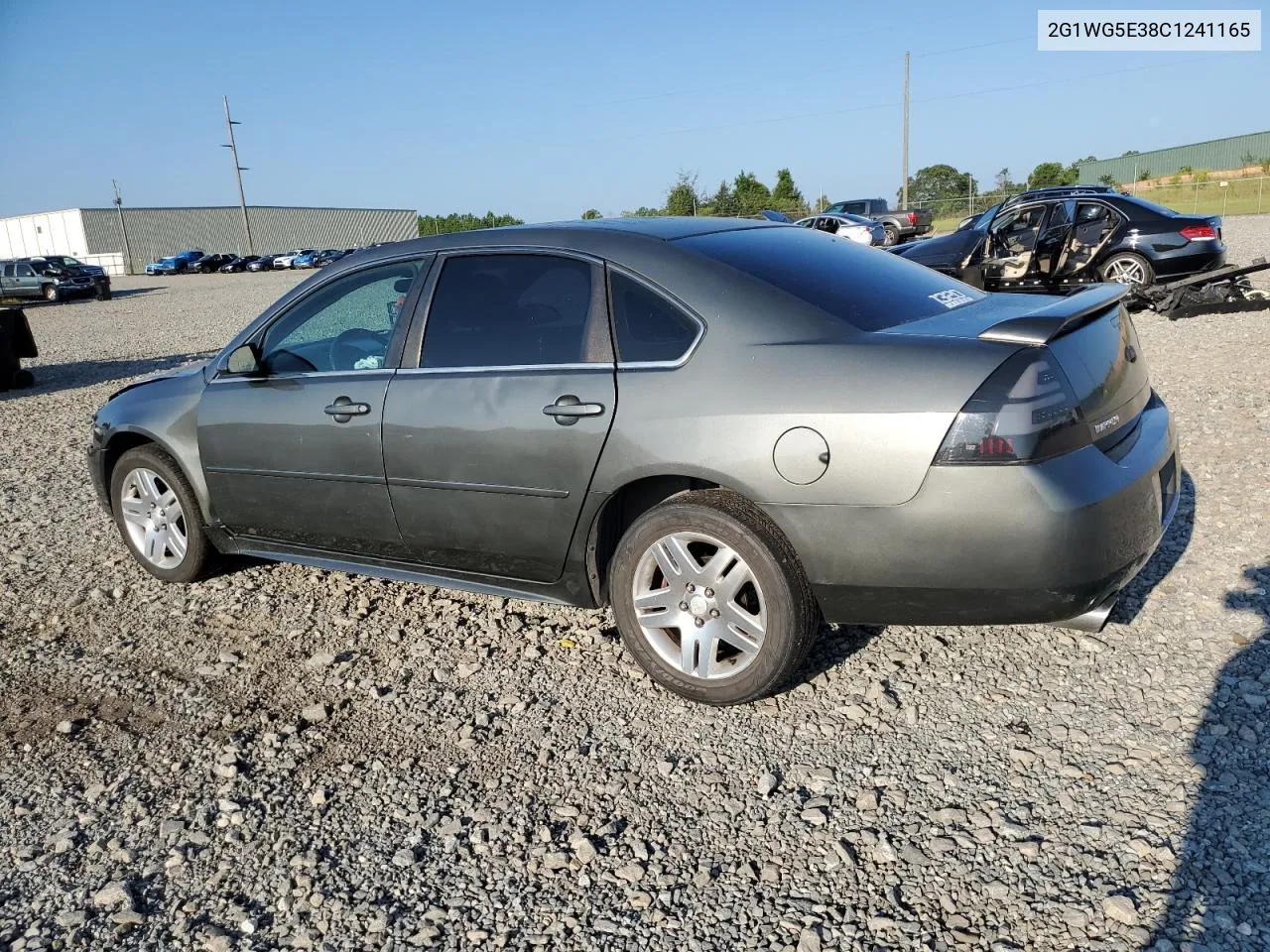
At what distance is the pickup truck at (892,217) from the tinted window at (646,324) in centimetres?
2694

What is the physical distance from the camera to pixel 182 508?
485 centimetres

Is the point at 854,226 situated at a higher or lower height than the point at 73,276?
lower

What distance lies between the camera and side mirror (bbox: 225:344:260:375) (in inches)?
175

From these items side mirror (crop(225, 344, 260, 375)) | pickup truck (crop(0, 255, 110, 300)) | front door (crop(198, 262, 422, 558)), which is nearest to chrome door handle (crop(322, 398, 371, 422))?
front door (crop(198, 262, 422, 558))

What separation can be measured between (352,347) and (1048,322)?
9.16ft

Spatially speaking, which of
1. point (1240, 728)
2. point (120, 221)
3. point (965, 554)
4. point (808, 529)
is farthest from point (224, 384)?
point (120, 221)

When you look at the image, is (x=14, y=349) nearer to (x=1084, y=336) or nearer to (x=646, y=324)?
(x=646, y=324)

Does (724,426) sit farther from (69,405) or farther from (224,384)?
(69,405)

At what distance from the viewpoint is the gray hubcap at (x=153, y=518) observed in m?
4.95

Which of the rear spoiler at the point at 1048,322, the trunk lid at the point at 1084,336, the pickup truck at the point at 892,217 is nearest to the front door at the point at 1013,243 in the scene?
the trunk lid at the point at 1084,336

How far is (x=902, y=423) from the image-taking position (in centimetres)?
292

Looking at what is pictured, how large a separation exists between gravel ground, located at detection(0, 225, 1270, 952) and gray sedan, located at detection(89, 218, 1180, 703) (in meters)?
0.34

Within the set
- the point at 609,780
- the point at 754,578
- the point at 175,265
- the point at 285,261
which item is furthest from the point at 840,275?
the point at 175,265

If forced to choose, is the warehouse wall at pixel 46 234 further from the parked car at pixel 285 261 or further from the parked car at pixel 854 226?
the parked car at pixel 854 226
